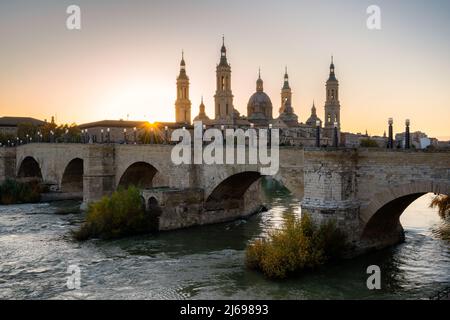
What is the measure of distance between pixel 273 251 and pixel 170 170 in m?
15.0

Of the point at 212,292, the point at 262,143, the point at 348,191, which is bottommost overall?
the point at 212,292

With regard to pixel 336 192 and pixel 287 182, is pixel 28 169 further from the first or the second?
pixel 336 192

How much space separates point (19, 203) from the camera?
1729 inches

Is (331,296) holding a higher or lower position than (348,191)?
lower

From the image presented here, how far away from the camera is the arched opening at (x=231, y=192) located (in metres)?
31.2

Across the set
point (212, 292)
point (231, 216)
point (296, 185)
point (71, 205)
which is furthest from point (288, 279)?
point (71, 205)

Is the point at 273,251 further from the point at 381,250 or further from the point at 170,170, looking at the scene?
the point at 170,170

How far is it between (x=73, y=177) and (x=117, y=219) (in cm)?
2298

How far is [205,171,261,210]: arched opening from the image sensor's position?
31250 millimetres

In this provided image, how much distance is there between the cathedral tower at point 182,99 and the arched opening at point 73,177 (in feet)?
195

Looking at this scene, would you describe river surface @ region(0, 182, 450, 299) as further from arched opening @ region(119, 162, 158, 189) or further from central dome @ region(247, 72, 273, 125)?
central dome @ region(247, 72, 273, 125)

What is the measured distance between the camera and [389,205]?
21.6 meters

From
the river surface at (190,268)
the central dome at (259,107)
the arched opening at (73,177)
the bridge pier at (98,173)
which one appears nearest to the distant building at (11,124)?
the central dome at (259,107)

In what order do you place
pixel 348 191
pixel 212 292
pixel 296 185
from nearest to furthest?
1. pixel 212 292
2. pixel 348 191
3. pixel 296 185
